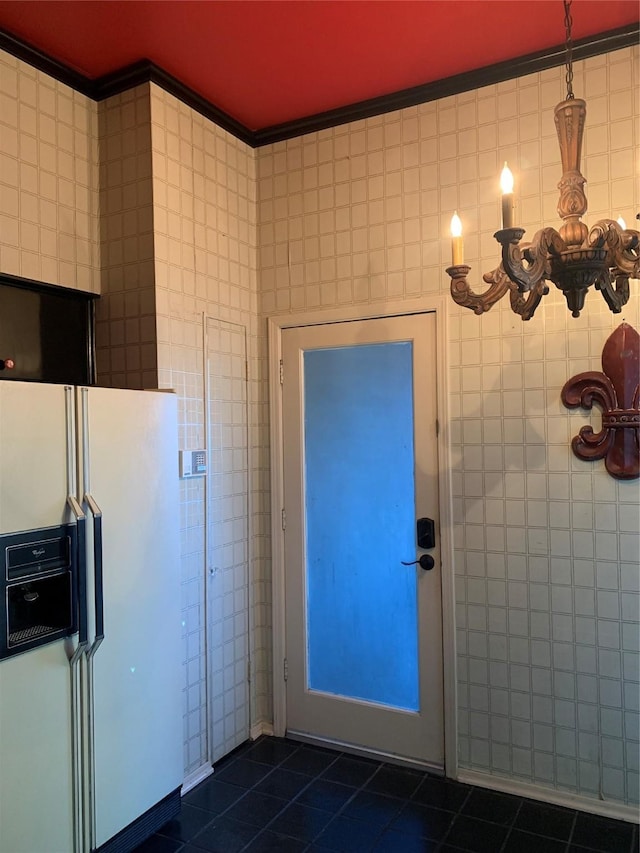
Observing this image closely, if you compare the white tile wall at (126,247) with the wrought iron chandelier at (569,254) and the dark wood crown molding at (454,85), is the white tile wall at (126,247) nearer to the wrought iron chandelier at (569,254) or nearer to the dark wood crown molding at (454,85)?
the dark wood crown molding at (454,85)

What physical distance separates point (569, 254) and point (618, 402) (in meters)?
1.16

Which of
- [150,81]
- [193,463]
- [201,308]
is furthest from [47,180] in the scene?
[193,463]

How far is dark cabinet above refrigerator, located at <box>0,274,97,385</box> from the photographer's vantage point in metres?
2.46

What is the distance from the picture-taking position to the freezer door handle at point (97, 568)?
203 cm

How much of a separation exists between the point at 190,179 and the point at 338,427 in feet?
4.44

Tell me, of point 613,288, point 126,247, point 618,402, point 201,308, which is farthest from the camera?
point 201,308

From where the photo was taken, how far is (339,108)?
9.75ft

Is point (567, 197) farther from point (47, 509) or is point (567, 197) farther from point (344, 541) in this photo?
point (344, 541)

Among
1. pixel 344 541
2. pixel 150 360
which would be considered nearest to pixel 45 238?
pixel 150 360

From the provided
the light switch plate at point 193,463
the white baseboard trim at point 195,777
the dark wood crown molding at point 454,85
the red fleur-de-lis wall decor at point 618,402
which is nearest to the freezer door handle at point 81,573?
the light switch plate at point 193,463

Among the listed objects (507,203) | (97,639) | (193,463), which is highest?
(507,203)

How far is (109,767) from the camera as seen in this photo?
210 centimetres

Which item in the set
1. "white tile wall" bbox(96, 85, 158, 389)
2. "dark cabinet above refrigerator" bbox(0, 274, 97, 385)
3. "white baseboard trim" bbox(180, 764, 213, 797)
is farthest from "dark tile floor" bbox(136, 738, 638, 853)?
"dark cabinet above refrigerator" bbox(0, 274, 97, 385)

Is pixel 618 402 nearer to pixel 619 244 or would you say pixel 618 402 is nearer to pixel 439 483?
pixel 439 483
